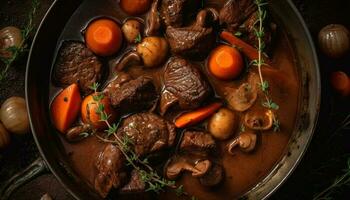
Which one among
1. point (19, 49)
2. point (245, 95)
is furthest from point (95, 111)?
point (245, 95)

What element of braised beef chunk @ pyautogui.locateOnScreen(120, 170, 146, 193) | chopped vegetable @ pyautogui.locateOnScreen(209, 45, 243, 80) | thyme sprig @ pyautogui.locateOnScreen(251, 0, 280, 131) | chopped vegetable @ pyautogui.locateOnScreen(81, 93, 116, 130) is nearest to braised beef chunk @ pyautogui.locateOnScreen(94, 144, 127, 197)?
braised beef chunk @ pyautogui.locateOnScreen(120, 170, 146, 193)

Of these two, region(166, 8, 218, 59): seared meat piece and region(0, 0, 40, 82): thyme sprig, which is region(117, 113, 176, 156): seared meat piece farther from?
region(0, 0, 40, 82): thyme sprig

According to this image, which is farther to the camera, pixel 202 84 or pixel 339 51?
pixel 339 51

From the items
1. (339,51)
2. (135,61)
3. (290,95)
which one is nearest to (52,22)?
(135,61)

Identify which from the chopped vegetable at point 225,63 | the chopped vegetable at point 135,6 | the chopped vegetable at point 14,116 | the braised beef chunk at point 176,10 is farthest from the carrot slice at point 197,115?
the chopped vegetable at point 14,116

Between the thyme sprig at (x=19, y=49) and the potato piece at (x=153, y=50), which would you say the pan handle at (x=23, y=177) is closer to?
the thyme sprig at (x=19, y=49)

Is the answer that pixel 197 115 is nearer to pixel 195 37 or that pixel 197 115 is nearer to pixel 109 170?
pixel 195 37

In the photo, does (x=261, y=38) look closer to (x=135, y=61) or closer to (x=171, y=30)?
(x=171, y=30)
